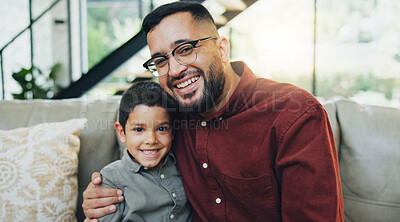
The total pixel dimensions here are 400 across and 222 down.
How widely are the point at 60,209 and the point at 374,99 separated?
4172 millimetres

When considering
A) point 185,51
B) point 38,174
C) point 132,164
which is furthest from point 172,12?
point 38,174

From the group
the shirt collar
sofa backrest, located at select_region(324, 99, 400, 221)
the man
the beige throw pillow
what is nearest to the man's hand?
the man

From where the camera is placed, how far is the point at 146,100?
134cm

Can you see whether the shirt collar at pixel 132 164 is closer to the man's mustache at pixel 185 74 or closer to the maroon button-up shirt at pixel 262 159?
the maroon button-up shirt at pixel 262 159

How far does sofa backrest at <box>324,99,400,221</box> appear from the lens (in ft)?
4.79

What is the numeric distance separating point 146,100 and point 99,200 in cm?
45

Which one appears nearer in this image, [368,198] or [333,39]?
[368,198]

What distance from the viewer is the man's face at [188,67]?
126 centimetres

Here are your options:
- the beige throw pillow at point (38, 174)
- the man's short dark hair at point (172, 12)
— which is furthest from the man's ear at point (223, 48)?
the beige throw pillow at point (38, 174)

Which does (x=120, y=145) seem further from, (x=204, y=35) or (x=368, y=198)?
(x=368, y=198)

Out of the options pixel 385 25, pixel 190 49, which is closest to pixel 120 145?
pixel 190 49

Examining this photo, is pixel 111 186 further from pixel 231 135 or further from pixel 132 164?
pixel 231 135

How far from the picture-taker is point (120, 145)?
5.62 feet

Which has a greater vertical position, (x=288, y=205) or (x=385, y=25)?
(x=385, y=25)
